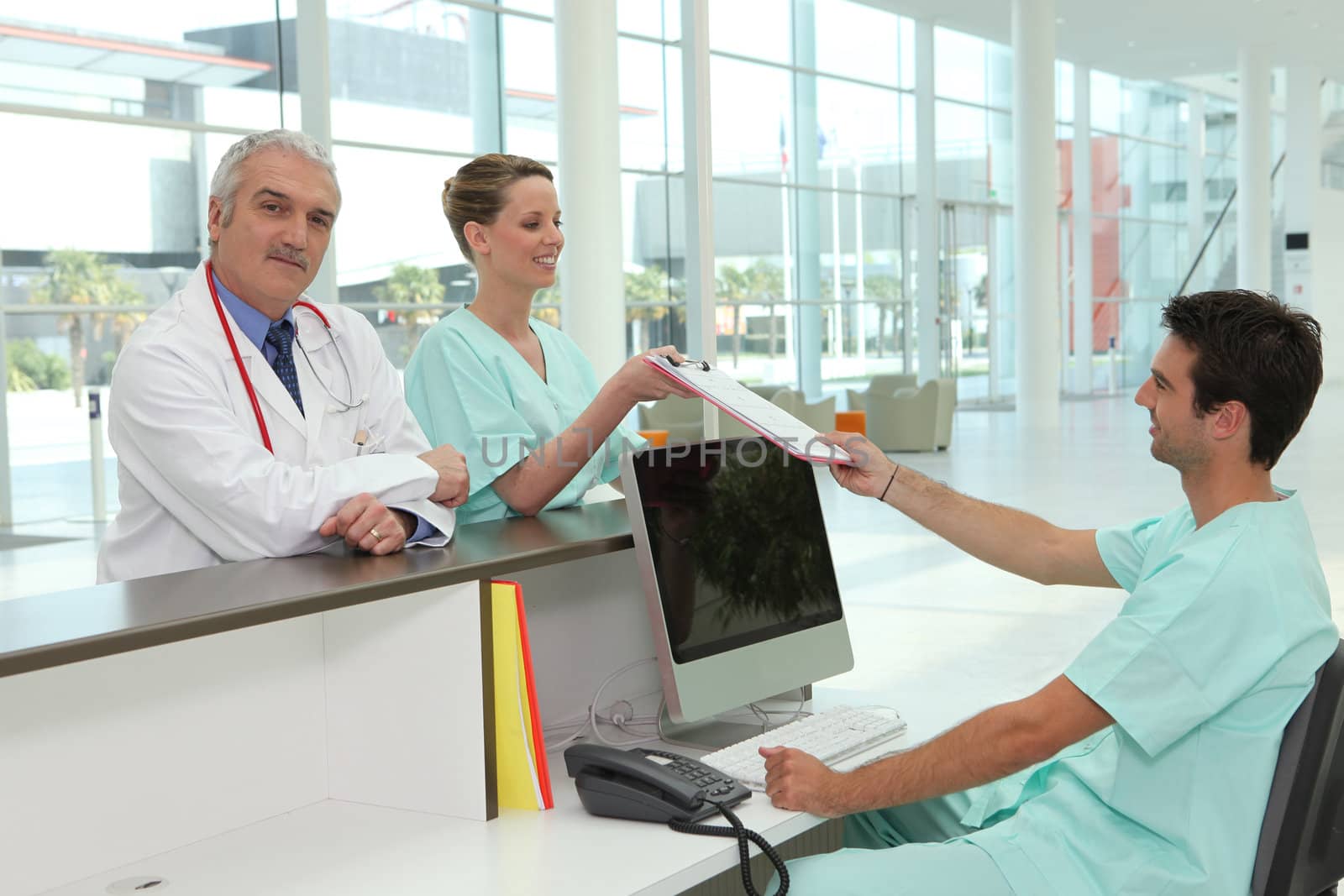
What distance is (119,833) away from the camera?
1.82m

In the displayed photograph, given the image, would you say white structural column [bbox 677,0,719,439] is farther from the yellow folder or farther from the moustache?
the yellow folder

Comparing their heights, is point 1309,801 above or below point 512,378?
below

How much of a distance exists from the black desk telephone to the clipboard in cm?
60

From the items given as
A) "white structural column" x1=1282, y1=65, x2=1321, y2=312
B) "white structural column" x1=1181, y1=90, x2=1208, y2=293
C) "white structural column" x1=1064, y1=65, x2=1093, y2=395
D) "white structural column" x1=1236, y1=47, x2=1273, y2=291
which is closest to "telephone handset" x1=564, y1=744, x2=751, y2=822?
"white structural column" x1=1236, y1=47, x2=1273, y2=291

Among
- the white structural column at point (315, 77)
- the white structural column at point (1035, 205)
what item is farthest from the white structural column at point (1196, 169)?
the white structural column at point (315, 77)

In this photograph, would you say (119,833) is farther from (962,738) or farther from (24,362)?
(24,362)

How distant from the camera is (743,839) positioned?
5.98 feet

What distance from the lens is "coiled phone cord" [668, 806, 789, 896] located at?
1802 millimetres

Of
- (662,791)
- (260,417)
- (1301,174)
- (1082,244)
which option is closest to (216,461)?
(260,417)

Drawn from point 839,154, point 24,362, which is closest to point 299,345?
point 24,362

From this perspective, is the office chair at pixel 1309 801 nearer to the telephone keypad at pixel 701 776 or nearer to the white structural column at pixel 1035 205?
the telephone keypad at pixel 701 776

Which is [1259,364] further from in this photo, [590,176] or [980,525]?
[590,176]

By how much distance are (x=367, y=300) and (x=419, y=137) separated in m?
1.84

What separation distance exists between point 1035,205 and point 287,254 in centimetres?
1588
